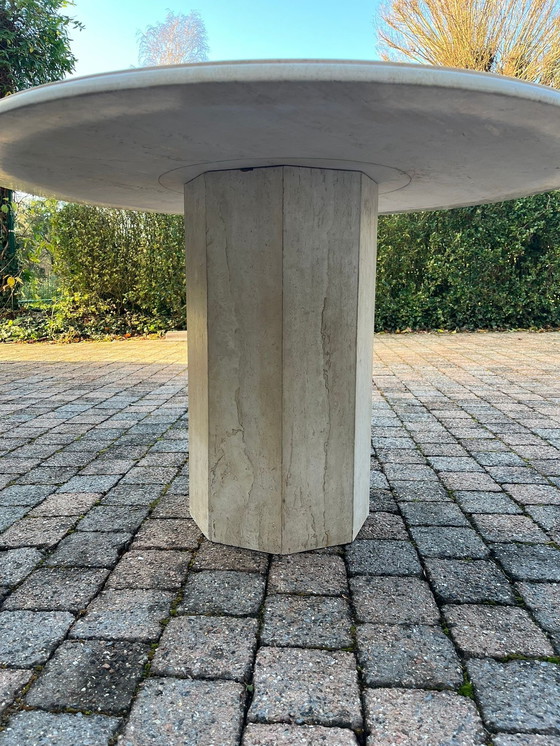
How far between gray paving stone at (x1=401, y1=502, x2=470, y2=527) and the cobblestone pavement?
0.01 m

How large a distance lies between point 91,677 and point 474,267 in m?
9.83

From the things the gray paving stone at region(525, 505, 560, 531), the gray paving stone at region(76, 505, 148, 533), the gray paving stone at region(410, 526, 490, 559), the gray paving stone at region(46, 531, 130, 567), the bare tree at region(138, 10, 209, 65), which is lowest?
the gray paving stone at region(46, 531, 130, 567)

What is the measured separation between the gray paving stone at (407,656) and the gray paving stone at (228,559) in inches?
21.0

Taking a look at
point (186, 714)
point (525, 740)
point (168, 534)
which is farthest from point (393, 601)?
point (168, 534)

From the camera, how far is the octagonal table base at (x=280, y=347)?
204 centimetres

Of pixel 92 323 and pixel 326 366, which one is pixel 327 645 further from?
pixel 92 323

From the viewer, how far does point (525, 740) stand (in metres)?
1.30

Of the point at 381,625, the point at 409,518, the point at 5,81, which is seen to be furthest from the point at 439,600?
the point at 5,81

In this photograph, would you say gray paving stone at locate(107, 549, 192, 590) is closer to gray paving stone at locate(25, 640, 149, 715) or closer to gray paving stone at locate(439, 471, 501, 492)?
gray paving stone at locate(25, 640, 149, 715)

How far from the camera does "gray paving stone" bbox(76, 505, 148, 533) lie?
8.08 ft

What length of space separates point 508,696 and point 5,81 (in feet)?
36.3

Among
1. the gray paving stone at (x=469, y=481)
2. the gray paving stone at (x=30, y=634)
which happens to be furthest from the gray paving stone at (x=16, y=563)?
the gray paving stone at (x=469, y=481)

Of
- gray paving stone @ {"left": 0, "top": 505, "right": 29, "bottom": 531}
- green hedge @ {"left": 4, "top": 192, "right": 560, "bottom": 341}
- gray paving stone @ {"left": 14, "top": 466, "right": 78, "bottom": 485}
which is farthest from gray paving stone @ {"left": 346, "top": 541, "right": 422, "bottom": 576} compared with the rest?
green hedge @ {"left": 4, "top": 192, "right": 560, "bottom": 341}

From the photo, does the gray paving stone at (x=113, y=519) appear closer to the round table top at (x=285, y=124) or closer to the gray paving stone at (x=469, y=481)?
the round table top at (x=285, y=124)
